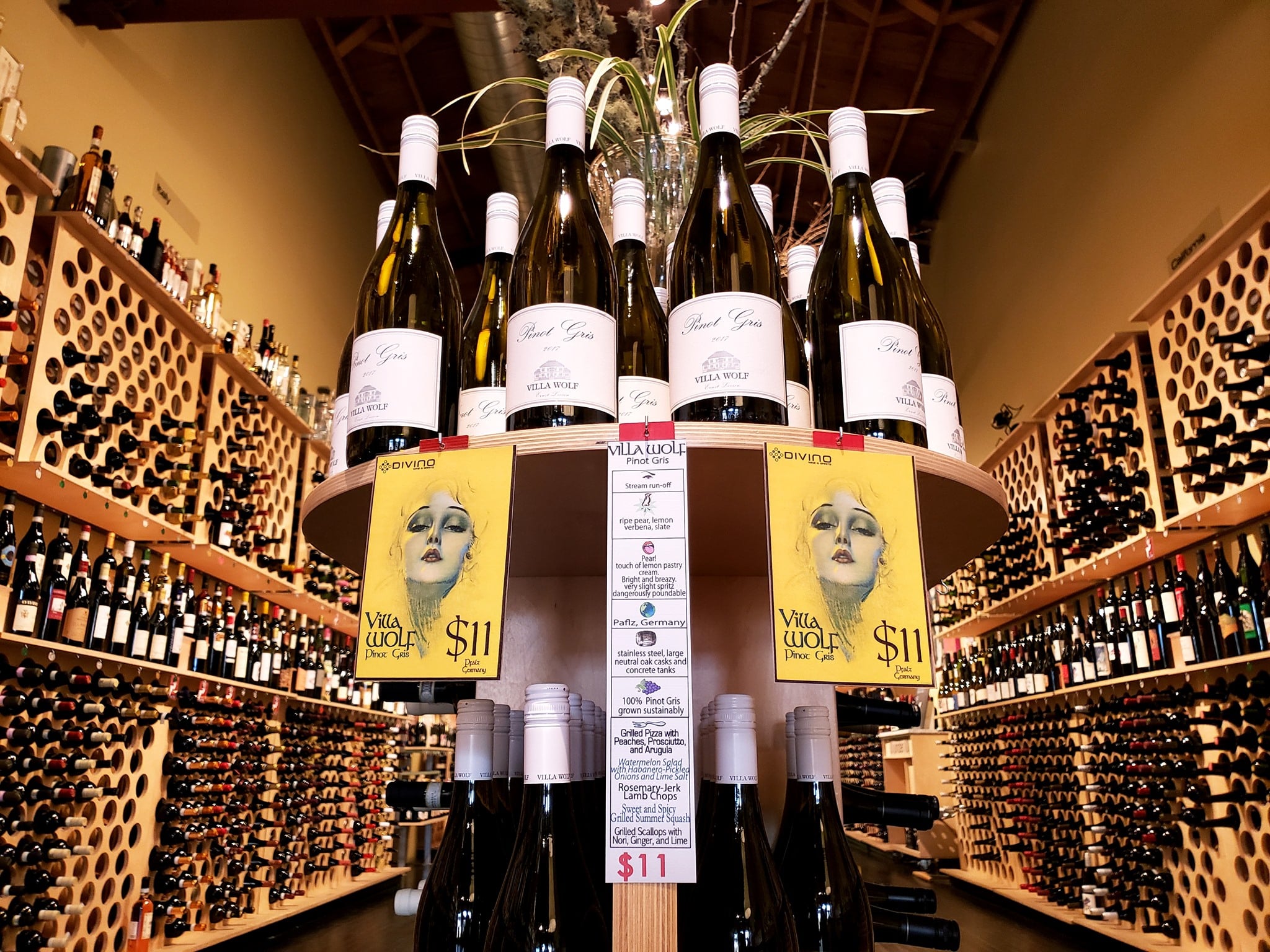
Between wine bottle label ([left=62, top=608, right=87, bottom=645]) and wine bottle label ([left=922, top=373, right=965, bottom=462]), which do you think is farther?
wine bottle label ([left=62, top=608, right=87, bottom=645])

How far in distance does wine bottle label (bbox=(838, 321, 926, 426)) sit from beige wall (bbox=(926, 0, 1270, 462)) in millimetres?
3550

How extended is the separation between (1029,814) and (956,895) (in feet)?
3.41

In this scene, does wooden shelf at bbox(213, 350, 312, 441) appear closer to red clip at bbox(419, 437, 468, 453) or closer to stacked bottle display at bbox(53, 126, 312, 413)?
stacked bottle display at bbox(53, 126, 312, 413)

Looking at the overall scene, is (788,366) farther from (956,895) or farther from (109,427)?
(956,895)

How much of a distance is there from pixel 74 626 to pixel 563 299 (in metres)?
2.94

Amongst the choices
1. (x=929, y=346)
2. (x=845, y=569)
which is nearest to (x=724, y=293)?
(x=845, y=569)

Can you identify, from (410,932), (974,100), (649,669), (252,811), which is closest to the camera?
(649,669)

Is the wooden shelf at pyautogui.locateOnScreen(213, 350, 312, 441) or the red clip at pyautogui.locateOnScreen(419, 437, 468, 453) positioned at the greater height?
the wooden shelf at pyautogui.locateOnScreen(213, 350, 312, 441)

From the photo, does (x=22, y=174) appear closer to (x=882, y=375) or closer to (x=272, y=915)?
(x=882, y=375)

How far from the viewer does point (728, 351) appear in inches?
33.0

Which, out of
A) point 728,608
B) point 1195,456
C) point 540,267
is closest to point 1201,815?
point 1195,456

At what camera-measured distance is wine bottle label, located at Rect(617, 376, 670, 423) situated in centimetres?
103

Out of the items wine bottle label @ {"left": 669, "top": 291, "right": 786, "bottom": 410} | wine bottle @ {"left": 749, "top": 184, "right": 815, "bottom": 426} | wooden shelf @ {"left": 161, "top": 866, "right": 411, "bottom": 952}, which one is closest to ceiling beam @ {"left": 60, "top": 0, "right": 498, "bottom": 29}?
wine bottle @ {"left": 749, "top": 184, "right": 815, "bottom": 426}

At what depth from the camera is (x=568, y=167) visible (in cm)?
112
